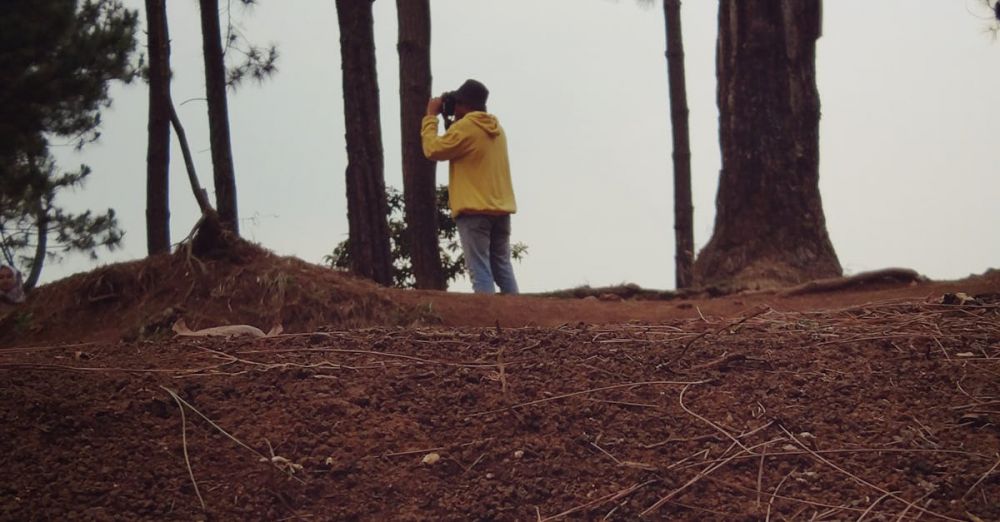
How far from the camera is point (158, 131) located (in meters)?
11.6

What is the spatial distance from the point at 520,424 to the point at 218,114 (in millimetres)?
8333

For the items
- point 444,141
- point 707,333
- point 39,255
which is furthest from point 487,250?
point 39,255

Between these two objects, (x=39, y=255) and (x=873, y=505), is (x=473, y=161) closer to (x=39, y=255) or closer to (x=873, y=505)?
(x=873, y=505)

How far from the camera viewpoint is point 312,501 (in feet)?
10.1

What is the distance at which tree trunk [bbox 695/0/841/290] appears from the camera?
7652 mm

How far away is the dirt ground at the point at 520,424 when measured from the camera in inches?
120

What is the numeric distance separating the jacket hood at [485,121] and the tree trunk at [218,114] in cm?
357

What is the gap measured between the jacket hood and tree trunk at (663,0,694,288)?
13.6 feet

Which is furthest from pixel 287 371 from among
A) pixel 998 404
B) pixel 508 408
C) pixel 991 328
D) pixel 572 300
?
pixel 572 300

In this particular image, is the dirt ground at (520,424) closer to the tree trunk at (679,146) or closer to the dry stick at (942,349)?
the dry stick at (942,349)

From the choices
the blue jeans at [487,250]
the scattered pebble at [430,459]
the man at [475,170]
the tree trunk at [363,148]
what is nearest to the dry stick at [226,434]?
the scattered pebble at [430,459]

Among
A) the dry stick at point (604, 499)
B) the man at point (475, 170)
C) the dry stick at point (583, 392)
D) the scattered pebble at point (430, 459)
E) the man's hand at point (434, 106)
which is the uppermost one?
the man's hand at point (434, 106)

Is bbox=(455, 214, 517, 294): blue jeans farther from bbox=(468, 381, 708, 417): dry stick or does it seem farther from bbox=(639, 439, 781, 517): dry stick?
bbox=(639, 439, 781, 517): dry stick

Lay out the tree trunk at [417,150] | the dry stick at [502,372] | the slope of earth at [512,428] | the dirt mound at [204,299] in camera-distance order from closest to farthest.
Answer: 1. the slope of earth at [512,428]
2. the dry stick at [502,372]
3. the dirt mound at [204,299]
4. the tree trunk at [417,150]
